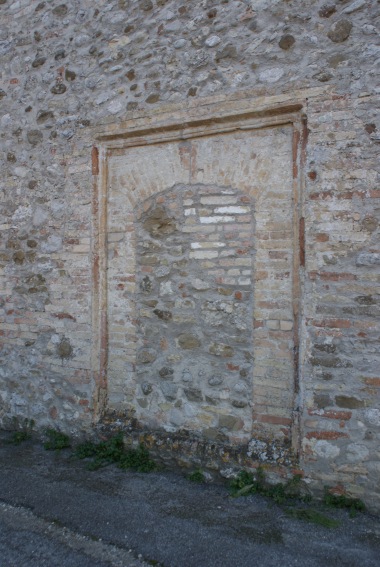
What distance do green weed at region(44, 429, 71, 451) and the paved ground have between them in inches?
19.3

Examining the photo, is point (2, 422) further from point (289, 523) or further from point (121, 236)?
point (289, 523)

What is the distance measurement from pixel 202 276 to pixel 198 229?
41 cm

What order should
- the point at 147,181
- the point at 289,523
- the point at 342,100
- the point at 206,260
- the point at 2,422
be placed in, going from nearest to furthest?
1. the point at 289,523
2. the point at 342,100
3. the point at 206,260
4. the point at 147,181
5. the point at 2,422

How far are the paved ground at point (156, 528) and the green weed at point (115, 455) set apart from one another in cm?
12

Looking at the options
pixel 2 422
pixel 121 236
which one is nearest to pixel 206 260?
pixel 121 236

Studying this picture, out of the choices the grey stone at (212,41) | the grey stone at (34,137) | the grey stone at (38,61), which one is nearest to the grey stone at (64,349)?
the grey stone at (34,137)

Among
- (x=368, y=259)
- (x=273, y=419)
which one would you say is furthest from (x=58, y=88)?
(x=273, y=419)

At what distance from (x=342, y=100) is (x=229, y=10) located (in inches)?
49.1

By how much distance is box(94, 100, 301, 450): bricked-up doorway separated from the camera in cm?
329

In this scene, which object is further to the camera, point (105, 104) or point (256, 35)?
point (105, 104)

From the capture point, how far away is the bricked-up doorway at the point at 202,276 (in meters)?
3.29

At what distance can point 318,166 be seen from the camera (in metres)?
3.07

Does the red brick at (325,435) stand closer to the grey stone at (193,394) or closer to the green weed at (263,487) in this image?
the green weed at (263,487)

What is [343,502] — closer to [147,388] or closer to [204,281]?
[147,388]
